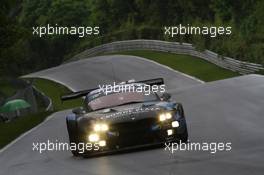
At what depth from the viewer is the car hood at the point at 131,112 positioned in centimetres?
1360

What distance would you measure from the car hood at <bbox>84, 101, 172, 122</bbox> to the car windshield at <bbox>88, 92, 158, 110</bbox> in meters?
0.52

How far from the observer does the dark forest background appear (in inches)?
1585

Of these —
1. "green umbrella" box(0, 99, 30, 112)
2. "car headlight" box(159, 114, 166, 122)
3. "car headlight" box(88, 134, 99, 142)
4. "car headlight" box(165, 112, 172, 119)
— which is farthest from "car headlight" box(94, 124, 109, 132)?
"green umbrella" box(0, 99, 30, 112)

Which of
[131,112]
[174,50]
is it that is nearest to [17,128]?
[131,112]

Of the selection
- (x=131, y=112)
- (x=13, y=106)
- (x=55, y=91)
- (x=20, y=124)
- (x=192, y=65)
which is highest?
(x=131, y=112)

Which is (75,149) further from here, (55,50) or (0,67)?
(55,50)

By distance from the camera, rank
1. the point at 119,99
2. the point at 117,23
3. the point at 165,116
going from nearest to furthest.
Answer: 1. the point at 165,116
2. the point at 119,99
3. the point at 117,23

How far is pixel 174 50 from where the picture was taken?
5597 centimetres

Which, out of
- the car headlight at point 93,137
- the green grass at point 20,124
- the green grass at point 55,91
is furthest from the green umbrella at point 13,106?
the car headlight at point 93,137

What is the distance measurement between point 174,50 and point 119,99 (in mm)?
41082

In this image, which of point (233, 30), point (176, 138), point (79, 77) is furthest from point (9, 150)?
point (79, 77)

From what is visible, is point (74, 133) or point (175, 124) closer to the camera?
point (175, 124)

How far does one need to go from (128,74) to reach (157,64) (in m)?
2.47

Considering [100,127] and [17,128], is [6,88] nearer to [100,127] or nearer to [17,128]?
[17,128]
